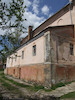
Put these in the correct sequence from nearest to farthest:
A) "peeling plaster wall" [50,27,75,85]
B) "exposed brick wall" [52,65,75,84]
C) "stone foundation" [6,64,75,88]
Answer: "stone foundation" [6,64,75,88]
"exposed brick wall" [52,65,75,84]
"peeling plaster wall" [50,27,75,85]

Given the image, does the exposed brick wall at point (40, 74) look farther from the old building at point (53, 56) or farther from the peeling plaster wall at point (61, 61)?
the peeling plaster wall at point (61, 61)

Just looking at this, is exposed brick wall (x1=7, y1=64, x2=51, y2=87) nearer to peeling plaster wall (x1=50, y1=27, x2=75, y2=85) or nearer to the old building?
the old building

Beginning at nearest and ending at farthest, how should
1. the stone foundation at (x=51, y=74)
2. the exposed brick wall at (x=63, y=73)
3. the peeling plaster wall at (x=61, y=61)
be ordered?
the stone foundation at (x=51, y=74) < the exposed brick wall at (x=63, y=73) < the peeling plaster wall at (x=61, y=61)

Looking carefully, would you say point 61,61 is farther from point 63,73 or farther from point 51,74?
point 51,74

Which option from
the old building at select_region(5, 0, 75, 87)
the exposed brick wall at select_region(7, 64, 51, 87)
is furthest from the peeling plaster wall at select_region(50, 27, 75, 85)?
the exposed brick wall at select_region(7, 64, 51, 87)

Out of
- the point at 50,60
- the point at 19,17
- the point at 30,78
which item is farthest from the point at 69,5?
the point at 30,78

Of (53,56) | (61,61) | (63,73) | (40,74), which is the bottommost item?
(40,74)

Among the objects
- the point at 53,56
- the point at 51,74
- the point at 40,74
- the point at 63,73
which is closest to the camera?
the point at 51,74

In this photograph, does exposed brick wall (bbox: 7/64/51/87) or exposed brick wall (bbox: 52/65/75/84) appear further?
exposed brick wall (bbox: 52/65/75/84)

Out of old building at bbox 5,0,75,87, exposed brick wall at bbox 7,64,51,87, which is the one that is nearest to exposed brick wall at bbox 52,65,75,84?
old building at bbox 5,0,75,87

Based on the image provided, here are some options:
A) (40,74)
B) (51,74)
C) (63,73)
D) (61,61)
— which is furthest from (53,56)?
(40,74)

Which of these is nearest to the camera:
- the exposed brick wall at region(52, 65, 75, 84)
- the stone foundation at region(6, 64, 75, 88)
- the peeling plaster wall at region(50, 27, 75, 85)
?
the stone foundation at region(6, 64, 75, 88)

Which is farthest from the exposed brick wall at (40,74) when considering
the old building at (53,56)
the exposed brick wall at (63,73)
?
the exposed brick wall at (63,73)

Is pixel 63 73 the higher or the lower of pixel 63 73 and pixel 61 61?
the lower
